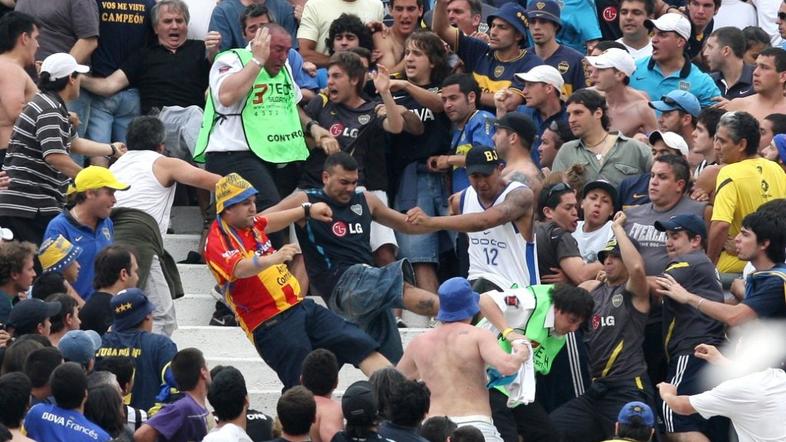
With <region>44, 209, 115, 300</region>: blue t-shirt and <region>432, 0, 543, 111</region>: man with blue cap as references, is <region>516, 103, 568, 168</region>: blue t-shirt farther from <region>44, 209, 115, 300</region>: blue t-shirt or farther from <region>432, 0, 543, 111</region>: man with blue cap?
<region>44, 209, 115, 300</region>: blue t-shirt

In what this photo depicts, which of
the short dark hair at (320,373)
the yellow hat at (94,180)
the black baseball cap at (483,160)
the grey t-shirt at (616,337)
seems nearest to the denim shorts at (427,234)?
the black baseball cap at (483,160)

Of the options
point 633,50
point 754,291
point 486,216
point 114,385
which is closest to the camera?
point 114,385

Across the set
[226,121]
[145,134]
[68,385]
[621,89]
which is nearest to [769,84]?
[621,89]

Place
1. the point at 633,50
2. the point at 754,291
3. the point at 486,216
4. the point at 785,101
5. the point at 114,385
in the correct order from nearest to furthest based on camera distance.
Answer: the point at 114,385 → the point at 754,291 → the point at 486,216 → the point at 785,101 → the point at 633,50

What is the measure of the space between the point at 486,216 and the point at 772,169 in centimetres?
212

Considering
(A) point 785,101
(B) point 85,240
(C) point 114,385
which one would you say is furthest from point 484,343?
(A) point 785,101

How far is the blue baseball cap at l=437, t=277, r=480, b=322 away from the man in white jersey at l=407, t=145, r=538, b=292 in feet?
5.39

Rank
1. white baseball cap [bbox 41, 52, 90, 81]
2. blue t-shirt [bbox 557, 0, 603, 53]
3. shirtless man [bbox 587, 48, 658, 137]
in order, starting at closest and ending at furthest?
white baseball cap [bbox 41, 52, 90, 81] < shirtless man [bbox 587, 48, 658, 137] < blue t-shirt [bbox 557, 0, 603, 53]

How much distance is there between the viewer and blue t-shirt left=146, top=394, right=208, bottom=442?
10711 mm

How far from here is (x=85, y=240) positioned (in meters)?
13.2

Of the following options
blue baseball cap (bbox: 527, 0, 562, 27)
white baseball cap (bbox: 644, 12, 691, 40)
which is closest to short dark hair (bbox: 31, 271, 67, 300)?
blue baseball cap (bbox: 527, 0, 562, 27)

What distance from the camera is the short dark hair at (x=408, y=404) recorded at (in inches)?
408

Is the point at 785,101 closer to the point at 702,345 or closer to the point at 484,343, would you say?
the point at 702,345

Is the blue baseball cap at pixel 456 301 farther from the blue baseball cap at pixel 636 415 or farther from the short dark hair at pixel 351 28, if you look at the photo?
the short dark hair at pixel 351 28
